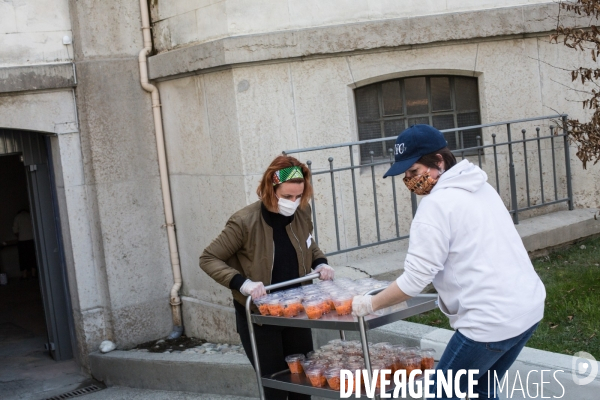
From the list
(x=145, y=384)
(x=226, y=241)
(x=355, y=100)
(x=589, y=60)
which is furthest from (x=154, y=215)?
(x=589, y=60)

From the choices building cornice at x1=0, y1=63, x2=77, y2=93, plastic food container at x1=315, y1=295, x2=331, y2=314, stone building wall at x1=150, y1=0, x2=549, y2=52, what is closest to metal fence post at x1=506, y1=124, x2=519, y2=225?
stone building wall at x1=150, y1=0, x2=549, y2=52

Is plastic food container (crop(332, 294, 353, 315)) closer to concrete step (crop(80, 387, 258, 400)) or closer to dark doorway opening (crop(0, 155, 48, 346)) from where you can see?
concrete step (crop(80, 387, 258, 400))

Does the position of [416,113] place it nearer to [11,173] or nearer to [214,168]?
[214,168]

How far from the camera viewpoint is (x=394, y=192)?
7027 millimetres

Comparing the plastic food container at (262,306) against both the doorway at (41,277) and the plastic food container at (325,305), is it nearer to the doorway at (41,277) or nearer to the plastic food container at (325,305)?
the plastic food container at (325,305)

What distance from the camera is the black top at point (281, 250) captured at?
180 inches

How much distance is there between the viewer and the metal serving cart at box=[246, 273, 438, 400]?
379cm

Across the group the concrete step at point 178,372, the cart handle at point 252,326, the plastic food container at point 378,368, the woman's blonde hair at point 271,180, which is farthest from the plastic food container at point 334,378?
the concrete step at point 178,372

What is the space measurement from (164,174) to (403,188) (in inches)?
107

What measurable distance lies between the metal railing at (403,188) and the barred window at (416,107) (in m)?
0.11

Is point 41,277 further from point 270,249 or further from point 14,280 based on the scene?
point 14,280

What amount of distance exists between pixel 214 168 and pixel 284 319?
3.80 meters

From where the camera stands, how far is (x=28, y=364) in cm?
905

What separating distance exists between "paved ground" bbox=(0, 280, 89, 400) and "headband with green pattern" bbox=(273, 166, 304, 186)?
494 cm
